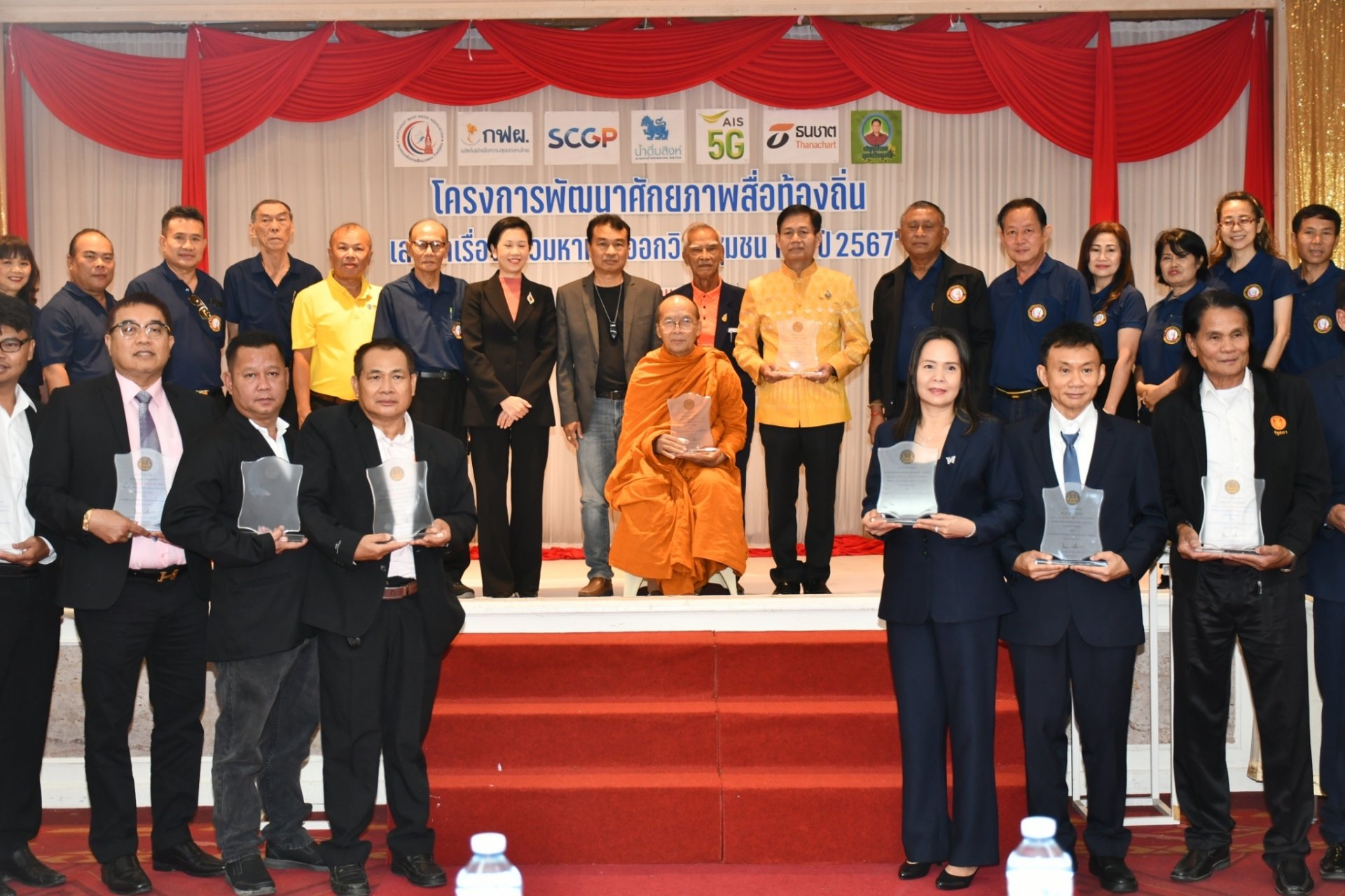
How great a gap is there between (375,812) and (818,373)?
2.33 meters

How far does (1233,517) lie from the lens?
3.43 m

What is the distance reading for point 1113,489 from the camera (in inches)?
133

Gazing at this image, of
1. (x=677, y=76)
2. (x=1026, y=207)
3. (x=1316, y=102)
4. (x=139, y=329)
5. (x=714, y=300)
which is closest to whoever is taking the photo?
(x=139, y=329)

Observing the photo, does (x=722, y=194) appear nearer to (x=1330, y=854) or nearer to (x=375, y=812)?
(x=375, y=812)

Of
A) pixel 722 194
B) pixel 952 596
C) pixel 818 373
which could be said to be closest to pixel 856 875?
pixel 952 596

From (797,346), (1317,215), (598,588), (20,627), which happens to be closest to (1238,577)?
(1317,215)

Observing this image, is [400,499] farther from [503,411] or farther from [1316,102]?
[1316,102]

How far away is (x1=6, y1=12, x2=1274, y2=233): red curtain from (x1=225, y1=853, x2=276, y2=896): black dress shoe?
16.8ft

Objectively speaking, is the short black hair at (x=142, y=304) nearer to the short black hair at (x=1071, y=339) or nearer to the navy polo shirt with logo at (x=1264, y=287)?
the short black hair at (x=1071, y=339)

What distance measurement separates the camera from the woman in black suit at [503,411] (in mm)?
5070

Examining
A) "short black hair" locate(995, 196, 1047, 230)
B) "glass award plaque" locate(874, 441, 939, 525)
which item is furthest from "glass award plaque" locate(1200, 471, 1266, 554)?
"short black hair" locate(995, 196, 1047, 230)

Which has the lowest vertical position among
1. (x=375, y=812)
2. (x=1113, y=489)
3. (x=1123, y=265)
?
(x=375, y=812)

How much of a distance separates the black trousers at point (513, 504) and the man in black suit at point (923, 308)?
1.39 meters

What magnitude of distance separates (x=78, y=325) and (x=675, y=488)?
2.35m
